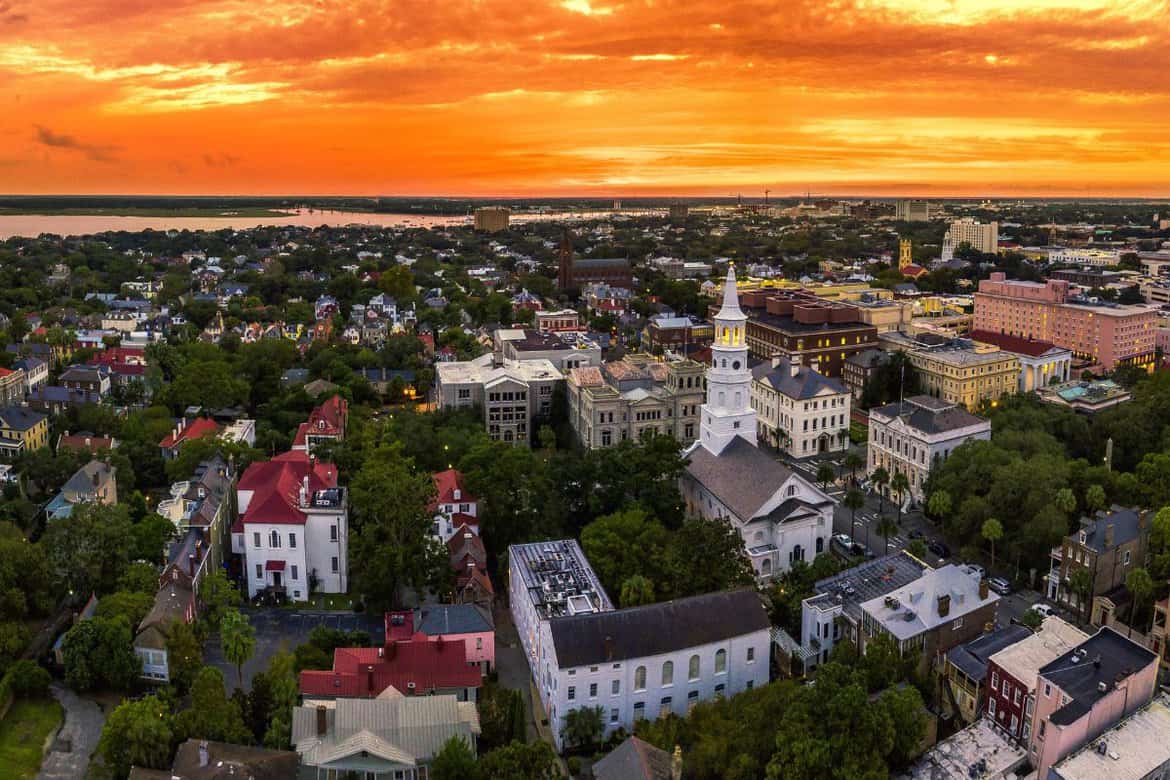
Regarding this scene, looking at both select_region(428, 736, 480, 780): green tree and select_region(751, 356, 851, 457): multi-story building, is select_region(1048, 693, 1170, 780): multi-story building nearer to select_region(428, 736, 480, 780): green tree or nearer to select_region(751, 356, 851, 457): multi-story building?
select_region(428, 736, 480, 780): green tree

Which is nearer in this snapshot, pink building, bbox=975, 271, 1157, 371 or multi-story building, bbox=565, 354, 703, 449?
multi-story building, bbox=565, 354, 703, 449

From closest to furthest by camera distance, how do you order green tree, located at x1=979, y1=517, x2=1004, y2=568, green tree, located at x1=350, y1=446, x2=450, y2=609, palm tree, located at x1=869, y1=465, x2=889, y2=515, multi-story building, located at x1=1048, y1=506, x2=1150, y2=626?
green tree, located at x1=350, y1=446, x2=450, y2=609, multi-story building, located at x1=1048, y1=506, x2=1150, y2=626, green tree, located at x1=979, y1=517, x2=1004, y2=568, palm tree, located at x1=869, y1=465, x2=889, y2=515

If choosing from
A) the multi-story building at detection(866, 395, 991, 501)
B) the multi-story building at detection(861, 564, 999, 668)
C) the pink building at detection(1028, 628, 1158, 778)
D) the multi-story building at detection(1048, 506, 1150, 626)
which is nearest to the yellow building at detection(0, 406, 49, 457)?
the multi-story building at detection(861, 564, 999, 668)

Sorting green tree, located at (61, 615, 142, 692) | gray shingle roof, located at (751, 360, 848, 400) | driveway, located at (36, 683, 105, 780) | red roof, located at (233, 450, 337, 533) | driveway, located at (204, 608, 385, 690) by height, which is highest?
gray shingle roof, located at (751, 360, 848, 400)

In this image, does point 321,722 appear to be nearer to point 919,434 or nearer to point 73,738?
point 73,738

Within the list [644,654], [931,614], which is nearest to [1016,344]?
[931,614]
